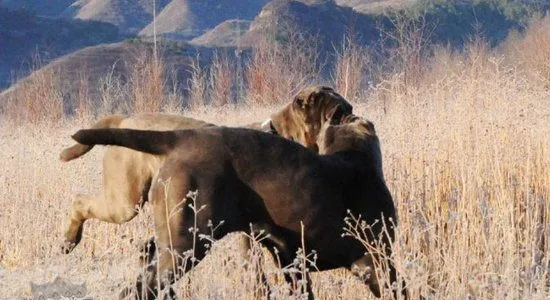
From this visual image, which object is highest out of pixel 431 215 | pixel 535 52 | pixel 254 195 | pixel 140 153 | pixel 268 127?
pixel 535 52

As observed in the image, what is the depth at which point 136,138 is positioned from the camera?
455 cm

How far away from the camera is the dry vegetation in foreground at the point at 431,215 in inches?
195

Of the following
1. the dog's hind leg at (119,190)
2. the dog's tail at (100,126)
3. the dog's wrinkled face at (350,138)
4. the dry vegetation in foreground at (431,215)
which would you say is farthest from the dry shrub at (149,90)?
the dog's wrinkled face at (350,138)

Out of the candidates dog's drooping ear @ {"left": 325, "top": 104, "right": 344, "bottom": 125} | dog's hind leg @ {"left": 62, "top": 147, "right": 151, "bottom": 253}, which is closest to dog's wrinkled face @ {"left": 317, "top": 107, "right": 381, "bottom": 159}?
dog's drooping ear @ {"left": 325, "top": 104, "right": 344, "bottom": 125}

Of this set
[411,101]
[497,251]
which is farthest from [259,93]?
[497,251]

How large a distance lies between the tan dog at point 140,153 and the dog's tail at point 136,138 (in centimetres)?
62

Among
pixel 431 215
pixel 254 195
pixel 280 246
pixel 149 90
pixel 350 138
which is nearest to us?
pixel 254 195

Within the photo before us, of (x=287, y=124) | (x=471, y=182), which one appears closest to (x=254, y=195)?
(x=287, y=124)

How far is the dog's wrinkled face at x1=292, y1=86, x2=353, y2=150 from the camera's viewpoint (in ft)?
18.9

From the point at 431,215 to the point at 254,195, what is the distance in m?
2.80

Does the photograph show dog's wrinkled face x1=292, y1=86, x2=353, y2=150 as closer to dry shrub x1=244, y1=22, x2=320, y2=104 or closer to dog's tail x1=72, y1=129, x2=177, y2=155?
dog's tail x1=72, y1=129, x2=177, y2=155

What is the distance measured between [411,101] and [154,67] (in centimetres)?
1477

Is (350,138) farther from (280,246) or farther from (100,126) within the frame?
(100,126)

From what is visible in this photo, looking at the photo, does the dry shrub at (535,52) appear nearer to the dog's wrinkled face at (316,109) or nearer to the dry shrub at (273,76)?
the dry shrub at (273,76)
